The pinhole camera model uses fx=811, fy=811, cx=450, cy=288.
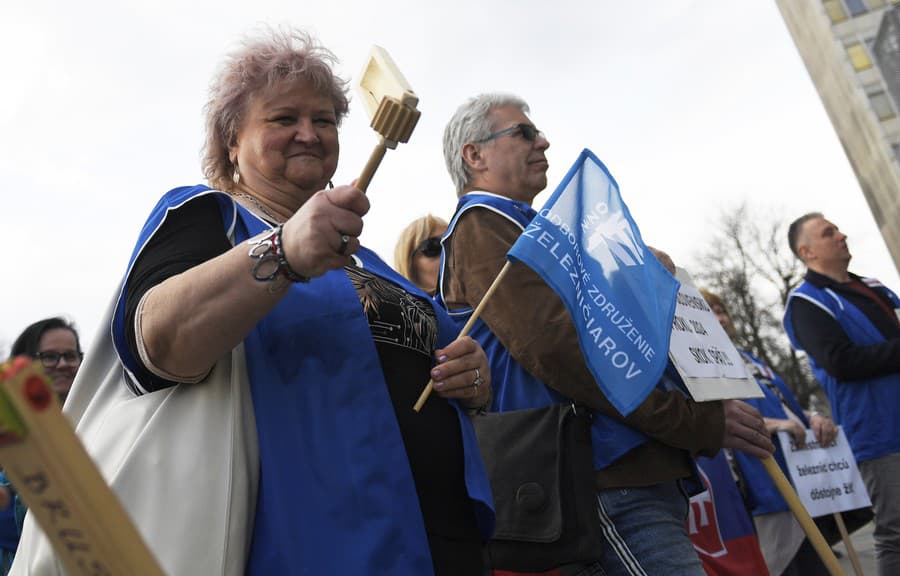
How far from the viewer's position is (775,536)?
407 centimetres

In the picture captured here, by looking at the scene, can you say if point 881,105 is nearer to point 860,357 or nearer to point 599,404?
point 860,357

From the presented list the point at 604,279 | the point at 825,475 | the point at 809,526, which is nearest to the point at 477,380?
the point at 604,279

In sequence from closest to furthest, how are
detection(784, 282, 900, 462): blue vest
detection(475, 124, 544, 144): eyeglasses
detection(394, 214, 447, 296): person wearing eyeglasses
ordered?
detection(475, 124, 544, 144): eyeglasses, detection(784, 282, 900, 462): blue vest, detection(394, 214, 447, 296): person wearing eyeglasses

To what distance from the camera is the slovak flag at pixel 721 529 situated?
3.25 metres

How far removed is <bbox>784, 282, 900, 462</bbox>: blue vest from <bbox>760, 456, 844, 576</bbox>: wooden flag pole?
62.5 inches

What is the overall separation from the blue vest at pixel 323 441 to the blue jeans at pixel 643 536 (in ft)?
2.85

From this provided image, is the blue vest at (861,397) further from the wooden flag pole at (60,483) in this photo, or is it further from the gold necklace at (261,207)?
the wooden flag pole at (60,483)

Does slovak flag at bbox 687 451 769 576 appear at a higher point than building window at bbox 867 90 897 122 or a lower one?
lower

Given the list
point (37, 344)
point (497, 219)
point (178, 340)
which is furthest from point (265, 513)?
point (37, 344)

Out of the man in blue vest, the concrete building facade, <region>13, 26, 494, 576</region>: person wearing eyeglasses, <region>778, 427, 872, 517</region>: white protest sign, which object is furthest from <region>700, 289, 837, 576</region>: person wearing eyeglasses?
the concrete building facade

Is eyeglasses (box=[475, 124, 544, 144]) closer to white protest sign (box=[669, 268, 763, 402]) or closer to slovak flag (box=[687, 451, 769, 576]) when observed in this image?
white protest sign (box=[669, 268, 763, 402])

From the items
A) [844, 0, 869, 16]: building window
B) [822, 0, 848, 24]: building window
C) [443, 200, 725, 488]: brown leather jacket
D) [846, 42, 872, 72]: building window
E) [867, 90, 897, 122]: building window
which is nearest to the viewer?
[443, 200, 725, 488]: brown leather jacket

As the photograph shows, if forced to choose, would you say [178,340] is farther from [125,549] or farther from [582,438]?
[582,438]

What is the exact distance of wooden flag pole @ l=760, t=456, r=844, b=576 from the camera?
8.59ft
